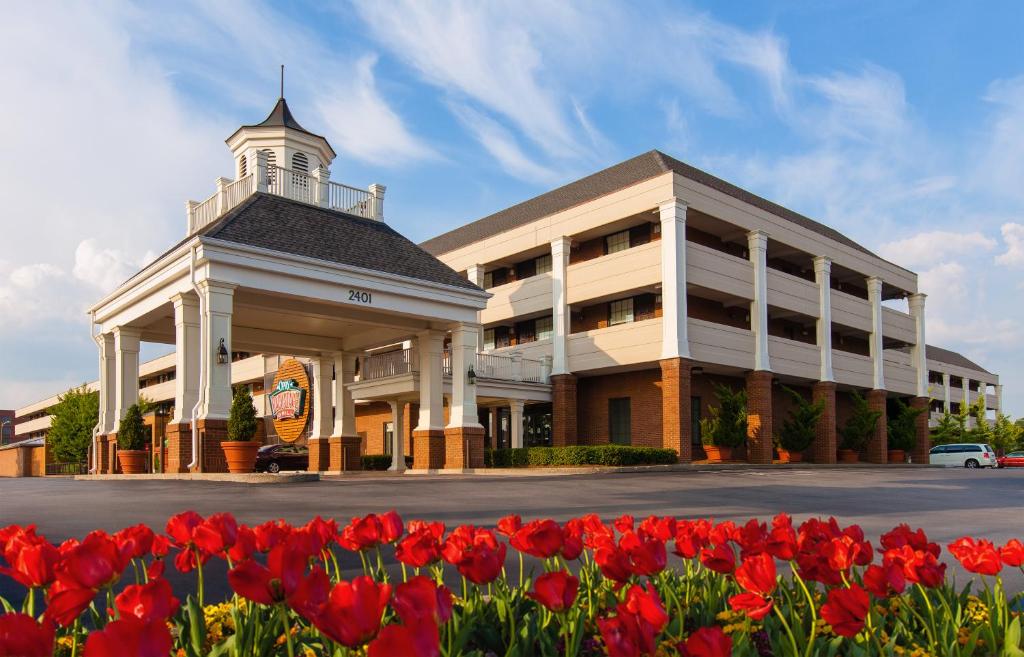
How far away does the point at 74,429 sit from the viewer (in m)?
55.4

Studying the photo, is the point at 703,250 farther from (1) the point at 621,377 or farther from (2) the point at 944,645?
(2) the point at 944,645

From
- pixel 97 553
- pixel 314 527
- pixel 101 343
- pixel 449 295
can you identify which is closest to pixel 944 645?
pixel 314 527

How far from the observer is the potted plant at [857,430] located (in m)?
41.9

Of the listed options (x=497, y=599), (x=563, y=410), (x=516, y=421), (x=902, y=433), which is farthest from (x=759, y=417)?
(x=497, y=599)

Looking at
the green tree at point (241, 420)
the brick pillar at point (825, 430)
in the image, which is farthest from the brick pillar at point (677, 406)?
the green tree at point (241, 420)

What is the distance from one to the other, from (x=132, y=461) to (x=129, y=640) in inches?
1026

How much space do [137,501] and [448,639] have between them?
454 inches

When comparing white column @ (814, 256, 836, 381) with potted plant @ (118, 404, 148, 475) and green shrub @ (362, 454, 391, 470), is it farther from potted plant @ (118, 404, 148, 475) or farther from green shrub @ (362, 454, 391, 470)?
potted plant @ (118, 404, 148, 475)

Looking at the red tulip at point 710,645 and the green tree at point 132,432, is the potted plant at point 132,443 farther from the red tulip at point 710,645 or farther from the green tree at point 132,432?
the red tulip at point 710,645

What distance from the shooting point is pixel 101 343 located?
92.1 ft

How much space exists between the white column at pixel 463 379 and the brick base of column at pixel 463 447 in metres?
0.23

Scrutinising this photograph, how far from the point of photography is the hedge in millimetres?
29391

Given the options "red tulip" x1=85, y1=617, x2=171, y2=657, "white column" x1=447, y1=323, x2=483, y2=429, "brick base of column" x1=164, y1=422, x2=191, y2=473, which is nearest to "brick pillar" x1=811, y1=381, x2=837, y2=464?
"white column" x1=447, y1=323, x2=483, y2=429

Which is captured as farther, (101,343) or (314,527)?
(101,343)
